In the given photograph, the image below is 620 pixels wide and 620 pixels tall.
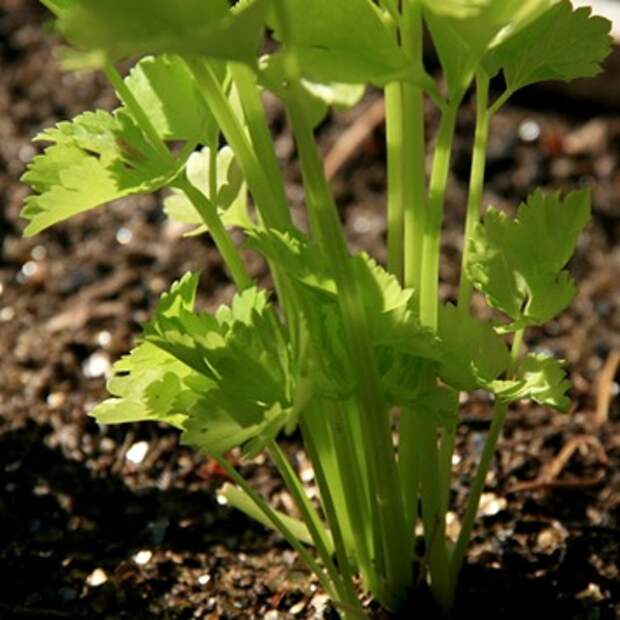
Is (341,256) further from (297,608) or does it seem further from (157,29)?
(297,608)

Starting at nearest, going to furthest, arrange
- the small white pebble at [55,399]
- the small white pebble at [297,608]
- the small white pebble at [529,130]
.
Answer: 1. the small white pebble at [297,608]
2. the small white pebble at [55,399]
3. the small white pebble at [529,130]

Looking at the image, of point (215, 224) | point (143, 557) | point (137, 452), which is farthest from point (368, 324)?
point (137, 452)

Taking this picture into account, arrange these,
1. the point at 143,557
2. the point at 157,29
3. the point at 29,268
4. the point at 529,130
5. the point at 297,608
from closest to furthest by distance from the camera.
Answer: the point at 157,29 → the point at 297,608 → the point at 143,557 → the point at 29,268 → the point at 529,130

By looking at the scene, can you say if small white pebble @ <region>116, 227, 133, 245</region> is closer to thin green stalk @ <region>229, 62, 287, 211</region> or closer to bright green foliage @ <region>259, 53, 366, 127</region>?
thin green stalk @ <region>229, 62, 287, 211</region>

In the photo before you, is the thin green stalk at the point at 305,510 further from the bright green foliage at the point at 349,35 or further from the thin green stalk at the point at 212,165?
the bright green foliage at the point at 349,35

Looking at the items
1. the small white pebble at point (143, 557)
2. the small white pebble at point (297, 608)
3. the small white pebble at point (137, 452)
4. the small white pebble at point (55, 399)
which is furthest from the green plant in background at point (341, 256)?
the small white pebble at point (55, 399)

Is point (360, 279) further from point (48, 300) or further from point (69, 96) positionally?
point (69, 96)
